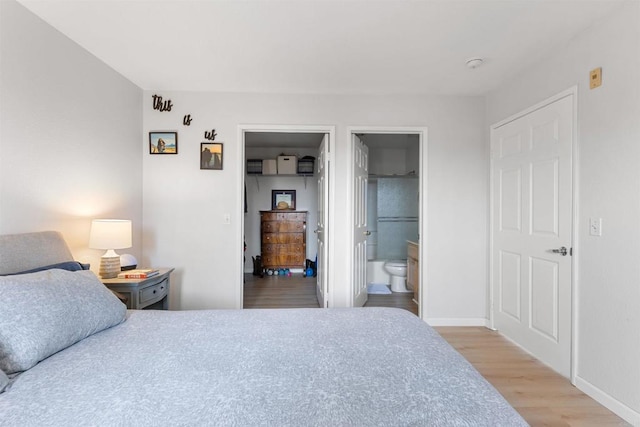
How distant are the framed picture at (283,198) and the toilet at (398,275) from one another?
2.22m

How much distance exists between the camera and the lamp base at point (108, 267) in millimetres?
2186

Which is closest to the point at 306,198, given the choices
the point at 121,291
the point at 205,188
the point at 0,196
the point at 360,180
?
the point at 360,180

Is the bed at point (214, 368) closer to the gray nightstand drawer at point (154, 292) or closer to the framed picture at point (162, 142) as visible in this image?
the gray nightstand drawer at point (154, 292)

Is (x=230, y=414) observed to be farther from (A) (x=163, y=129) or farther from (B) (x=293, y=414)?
(A) (x=163, y=129)

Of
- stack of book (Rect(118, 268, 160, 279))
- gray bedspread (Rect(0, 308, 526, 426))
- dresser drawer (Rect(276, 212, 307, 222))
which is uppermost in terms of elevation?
dresser drawer (Rect(276, 212, 307, 222))

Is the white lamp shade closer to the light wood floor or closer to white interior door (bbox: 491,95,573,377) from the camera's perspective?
the light wood floor

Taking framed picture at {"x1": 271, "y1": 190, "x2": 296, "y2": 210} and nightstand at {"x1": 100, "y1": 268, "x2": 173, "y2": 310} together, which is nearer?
nightstand at {"x1": 100, "y1": 268, "x2": 173, "y2": 310}

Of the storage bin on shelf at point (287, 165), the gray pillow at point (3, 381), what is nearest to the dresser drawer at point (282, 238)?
the storage bin on shelf at point (287, 165)

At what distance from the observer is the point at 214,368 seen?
39.3 inches

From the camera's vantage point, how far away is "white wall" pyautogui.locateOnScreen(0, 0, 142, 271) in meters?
1.72

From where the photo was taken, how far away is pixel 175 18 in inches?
74.3

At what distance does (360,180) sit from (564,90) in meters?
1.86

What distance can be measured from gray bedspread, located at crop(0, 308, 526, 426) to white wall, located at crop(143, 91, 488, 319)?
67.4 inches

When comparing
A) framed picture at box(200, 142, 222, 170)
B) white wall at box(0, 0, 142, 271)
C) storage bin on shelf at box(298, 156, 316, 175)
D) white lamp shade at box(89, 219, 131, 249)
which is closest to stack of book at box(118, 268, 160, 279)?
white lamp shade at box(89, 219, 131, 249)
